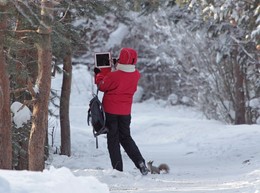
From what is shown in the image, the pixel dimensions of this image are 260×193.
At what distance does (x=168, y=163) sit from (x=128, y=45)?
19.4 metres

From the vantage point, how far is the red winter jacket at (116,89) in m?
8.82

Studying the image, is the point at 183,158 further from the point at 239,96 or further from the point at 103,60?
the point at 239,96

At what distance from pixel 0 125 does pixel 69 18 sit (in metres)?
4.56

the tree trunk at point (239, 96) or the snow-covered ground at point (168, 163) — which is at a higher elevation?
the tree trunk at point (239, 96)

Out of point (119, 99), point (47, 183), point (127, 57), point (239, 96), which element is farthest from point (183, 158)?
point (47, 183)

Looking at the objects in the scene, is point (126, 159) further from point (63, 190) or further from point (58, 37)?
point (63, 190)

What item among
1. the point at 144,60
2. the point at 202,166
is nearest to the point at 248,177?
the point at 202,166

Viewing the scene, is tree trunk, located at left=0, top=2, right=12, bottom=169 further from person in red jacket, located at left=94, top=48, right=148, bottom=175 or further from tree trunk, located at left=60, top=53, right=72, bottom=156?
tree trunk, located at left=60, top=53, right=72, bottom=156

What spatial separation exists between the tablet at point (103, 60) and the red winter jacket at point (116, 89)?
0.15m

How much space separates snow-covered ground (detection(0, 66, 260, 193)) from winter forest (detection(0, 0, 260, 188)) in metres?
0.93

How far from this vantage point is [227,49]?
1714cm

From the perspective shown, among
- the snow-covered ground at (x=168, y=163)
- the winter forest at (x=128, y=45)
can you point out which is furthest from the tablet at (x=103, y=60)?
the snow-covered ground at (x=168, y=163)

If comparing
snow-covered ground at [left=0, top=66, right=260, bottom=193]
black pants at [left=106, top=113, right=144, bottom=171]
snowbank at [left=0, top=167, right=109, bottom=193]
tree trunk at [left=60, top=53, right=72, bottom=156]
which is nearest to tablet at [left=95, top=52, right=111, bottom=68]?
black pants at [left=106, top=113, right=144, bottom=171]

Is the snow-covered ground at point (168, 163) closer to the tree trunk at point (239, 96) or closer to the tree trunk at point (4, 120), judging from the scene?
the tree trunk at point (4, 120)
